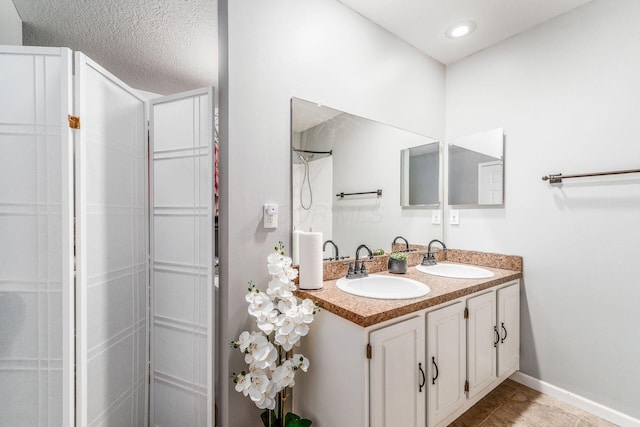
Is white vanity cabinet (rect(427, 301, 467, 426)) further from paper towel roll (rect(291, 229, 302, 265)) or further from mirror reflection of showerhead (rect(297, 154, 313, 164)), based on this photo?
mirror reflection of showerhead (rect(297, 154, 313, 164))

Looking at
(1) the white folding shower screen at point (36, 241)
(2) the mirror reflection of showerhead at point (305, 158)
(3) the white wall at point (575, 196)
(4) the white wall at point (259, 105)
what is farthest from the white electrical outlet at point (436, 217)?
(1) the white folding shower screen at point (36, 241)

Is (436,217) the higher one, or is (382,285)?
(436,217)

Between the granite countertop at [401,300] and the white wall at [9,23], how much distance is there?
234cm

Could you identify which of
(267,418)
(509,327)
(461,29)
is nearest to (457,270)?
(509,327)

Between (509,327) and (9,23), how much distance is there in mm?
3791

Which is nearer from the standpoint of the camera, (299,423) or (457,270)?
(299,423)

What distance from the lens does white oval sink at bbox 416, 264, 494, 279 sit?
190 cm

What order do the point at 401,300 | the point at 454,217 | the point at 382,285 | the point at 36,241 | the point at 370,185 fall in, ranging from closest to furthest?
the point at 36,241
the point at 401,300
the point at 382,285
the point at 370,185
the point at 454,217

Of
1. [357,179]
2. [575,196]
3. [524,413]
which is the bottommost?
[524,413]

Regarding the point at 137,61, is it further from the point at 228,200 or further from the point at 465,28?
the point at 465,28

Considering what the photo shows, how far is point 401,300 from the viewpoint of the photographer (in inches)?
48.7

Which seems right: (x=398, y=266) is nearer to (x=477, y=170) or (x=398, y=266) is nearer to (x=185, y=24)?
(x=477, y=170)

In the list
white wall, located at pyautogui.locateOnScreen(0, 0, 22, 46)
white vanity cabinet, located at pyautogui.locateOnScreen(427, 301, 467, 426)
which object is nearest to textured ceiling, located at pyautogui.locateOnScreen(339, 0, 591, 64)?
white vanity cabinet, located at pyautogui.locateOnScreen(427, 301, 467, 426)

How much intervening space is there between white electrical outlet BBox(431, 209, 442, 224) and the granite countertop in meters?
0.55
